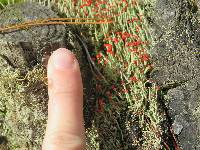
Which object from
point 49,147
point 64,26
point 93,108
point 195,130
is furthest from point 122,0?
point 49,147

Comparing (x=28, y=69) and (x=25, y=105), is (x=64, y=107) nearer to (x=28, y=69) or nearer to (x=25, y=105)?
(x=28, y=69)

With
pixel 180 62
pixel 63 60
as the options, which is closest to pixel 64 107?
pixel 63 60

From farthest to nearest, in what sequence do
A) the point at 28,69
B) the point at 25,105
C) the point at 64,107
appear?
1. the point at 25,105
2. the point at 28,69
3. the point at 64,107

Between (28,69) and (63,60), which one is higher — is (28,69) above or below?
above

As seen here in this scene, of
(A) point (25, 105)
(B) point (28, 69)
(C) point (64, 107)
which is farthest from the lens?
(A) point (25, 105)

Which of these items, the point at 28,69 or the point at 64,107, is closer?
the point at 64,107

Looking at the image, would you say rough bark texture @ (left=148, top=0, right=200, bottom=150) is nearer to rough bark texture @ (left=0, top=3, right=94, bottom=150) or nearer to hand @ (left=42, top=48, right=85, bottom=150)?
rough bark texture @ (left=0, top=3, right=94, bottom=150)

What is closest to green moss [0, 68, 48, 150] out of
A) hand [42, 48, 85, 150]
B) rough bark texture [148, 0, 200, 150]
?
hand [42, 48, 85, 150]

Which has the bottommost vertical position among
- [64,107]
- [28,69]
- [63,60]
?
[64,107]
